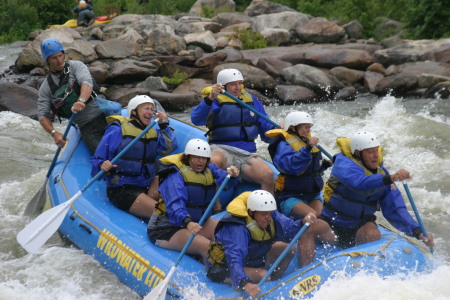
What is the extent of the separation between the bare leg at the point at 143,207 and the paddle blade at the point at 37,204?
1798mm

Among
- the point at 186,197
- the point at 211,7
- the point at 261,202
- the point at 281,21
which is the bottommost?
the point at 211,7

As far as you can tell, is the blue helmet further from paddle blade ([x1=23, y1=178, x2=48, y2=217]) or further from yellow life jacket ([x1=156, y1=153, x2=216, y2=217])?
yellow life jacket ([x1=156, y1=153, x2=216, y2=217])

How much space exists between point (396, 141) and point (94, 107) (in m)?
5.15

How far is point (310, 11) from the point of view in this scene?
22.1 metres

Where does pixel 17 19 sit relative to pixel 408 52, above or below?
below

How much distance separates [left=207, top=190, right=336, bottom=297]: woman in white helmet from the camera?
177 inches

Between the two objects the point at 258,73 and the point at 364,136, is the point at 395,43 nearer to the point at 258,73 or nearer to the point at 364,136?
the point at 258,73

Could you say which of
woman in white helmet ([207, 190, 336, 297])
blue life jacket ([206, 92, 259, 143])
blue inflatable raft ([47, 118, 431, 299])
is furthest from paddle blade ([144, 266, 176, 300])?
blue life jacket ([206, 92, 259, 143])

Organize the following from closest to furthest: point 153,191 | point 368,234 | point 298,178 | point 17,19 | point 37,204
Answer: point 368,234 < point 298,178 < point 153,191 < point 37,204 < point 17,19

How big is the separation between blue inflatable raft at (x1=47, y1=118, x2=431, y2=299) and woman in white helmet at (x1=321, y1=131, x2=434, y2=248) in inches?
5.9

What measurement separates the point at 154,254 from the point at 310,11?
18208mm

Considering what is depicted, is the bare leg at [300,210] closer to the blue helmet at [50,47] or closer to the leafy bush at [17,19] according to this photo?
the blue helmet at [50,47]

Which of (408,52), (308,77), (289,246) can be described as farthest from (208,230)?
(408,52)

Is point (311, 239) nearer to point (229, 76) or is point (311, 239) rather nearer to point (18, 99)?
point (229, 76)
